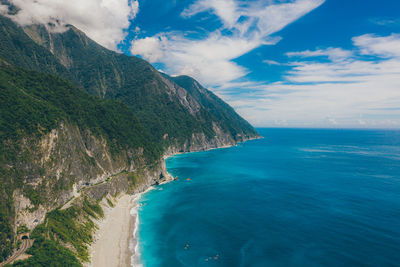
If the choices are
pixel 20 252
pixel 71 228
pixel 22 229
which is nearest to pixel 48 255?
pixel 20 252

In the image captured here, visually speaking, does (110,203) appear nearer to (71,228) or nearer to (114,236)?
(114,236)

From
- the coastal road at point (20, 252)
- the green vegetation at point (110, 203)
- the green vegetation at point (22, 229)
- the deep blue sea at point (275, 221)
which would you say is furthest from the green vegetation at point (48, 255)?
the green vegetation at point (110, 203)

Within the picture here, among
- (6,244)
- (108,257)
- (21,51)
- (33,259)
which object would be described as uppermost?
(21,51)

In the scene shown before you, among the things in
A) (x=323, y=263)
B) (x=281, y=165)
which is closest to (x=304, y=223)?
(x=323, y=263)

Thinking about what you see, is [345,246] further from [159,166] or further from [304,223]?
[159,166]

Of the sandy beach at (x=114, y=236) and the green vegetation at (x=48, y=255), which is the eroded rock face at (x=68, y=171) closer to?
the green vegetation at (x=48, y=255)
